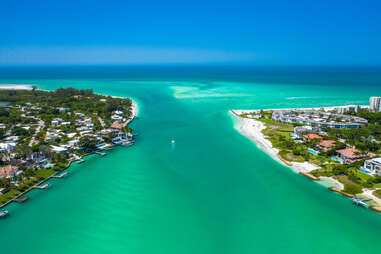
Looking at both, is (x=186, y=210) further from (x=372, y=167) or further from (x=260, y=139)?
(x=260, y=139)

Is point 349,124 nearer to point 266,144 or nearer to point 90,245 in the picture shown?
point 266,144

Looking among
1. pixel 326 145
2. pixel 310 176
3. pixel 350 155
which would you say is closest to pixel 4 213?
pixel 310 176

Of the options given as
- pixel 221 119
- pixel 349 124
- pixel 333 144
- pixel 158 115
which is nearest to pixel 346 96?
pixel 349 124

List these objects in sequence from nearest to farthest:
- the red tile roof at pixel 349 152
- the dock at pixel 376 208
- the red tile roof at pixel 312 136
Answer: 1. the dock at pixel 376 208
2. the red tile roof at pixel 349 152
3. the red tile roof at pixel 312 136

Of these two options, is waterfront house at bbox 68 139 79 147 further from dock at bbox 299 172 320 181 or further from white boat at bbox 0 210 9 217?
dock at bbox 299 172 320 181

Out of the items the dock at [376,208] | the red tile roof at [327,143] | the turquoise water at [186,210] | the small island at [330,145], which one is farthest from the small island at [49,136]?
the dock at [376,208]

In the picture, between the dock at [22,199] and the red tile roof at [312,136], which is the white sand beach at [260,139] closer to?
the red tile roof at [312,136]

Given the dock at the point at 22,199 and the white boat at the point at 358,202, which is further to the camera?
the dock at the point at 22,199
